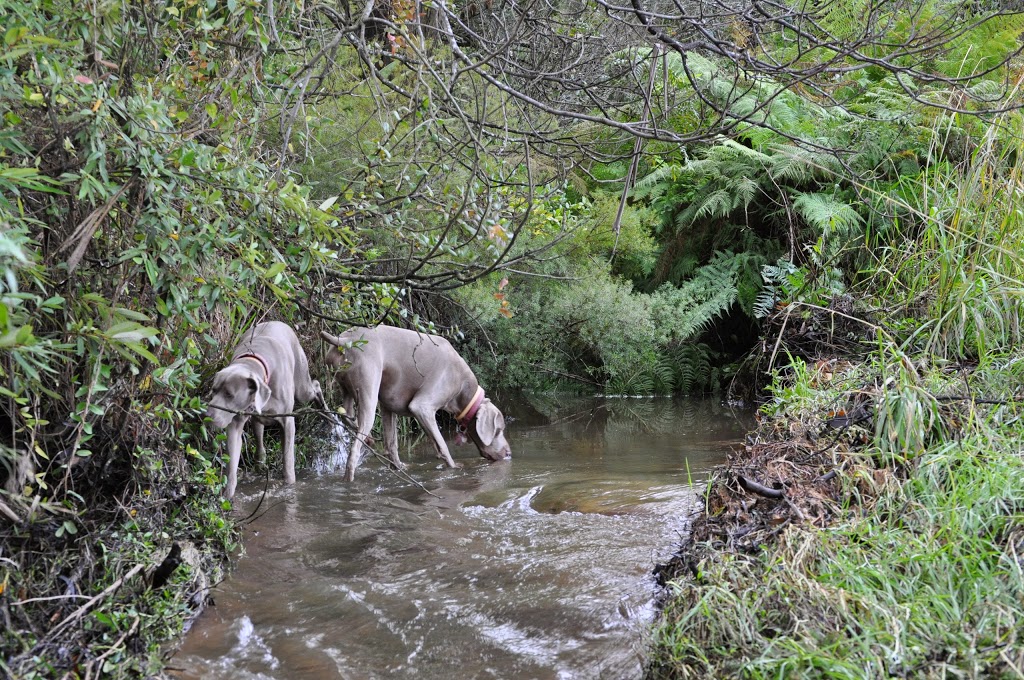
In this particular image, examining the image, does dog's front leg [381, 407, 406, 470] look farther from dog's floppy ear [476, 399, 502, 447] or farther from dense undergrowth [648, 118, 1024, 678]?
dense undergrowth [648, 118, 1024, 678]

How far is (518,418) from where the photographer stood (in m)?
10.6

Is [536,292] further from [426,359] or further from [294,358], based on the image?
[294,358]

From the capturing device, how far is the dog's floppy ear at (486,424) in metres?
7.88

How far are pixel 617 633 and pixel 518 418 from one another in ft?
23.4

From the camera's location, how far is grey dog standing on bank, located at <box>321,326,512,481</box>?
23.5ft

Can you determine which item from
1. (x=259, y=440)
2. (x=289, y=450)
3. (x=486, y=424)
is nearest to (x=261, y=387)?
(x=289, y=450)

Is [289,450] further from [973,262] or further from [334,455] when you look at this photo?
[973,262]

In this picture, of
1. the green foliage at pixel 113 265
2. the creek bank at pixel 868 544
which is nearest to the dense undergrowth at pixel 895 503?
the creek bank at pixel 868 544

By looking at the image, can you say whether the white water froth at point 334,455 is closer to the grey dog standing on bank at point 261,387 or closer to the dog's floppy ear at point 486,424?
the grey dog standing on bank at point 261,387

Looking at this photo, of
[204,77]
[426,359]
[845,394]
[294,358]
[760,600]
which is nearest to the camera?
[760,600]

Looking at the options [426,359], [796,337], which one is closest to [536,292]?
[426,359]

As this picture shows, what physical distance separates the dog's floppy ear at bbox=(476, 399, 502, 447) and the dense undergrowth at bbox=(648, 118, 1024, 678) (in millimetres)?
3239

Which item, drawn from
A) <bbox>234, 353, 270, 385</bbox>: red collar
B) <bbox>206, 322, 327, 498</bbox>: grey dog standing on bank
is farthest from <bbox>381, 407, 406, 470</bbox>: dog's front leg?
<bbox>234, 353, 270, 385</bbox>: red collar

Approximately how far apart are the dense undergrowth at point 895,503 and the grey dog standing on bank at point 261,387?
2.76m
